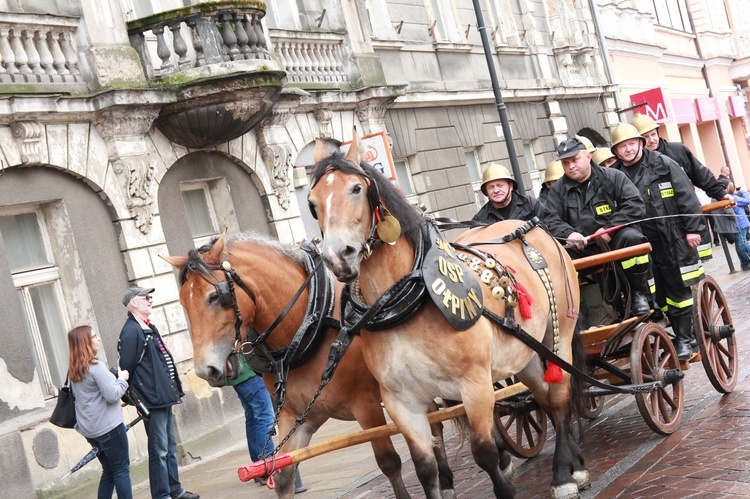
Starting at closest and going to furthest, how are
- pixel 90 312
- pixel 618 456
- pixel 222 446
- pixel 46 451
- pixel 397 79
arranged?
pixel 618 456 < pixel 46 451 < pixel 90 312 < pixel 222 446 < pixel 397 79

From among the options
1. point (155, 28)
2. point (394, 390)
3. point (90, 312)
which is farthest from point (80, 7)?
point (394, 390)

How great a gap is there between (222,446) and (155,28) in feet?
17.2

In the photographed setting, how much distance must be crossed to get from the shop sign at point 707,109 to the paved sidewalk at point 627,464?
80.2 ft

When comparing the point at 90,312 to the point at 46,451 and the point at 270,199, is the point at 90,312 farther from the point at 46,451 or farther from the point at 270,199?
the point at 270,199

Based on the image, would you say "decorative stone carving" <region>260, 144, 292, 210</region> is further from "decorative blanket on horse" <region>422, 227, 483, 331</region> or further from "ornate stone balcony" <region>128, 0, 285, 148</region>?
"decorative blanket on horse" <region>422, 227, 483, 331</region>

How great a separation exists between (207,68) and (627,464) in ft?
25.9

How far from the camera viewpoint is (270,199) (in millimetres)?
14672

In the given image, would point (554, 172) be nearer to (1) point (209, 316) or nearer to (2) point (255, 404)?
(2) point (255, 404)

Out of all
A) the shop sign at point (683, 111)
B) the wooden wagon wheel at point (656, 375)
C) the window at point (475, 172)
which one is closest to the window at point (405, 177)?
the window at point (475, 172)

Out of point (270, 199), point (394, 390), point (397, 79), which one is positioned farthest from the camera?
point (397, 79)

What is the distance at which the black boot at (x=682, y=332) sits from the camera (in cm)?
861

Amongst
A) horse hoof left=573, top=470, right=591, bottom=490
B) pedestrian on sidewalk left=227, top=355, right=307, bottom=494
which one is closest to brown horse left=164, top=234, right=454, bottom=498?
horse hoof left=573, top=470, right=591, bottom=490

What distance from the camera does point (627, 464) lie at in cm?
697

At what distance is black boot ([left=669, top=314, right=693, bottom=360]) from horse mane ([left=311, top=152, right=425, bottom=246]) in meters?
3.70
